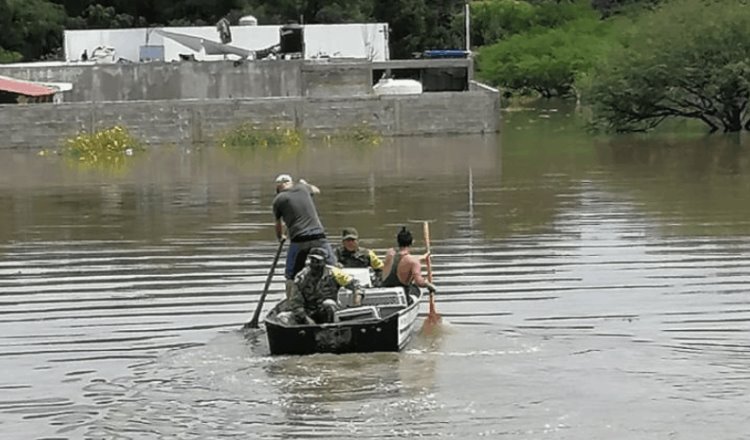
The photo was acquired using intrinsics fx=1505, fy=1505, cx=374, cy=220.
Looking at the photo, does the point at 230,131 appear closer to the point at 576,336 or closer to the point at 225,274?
the point at 225,274

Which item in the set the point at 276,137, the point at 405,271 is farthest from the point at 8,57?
the point at 405,271

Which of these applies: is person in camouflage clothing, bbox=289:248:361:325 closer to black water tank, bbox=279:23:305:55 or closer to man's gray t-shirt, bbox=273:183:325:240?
man's gray t-shirt, bbox=273:183:325:240

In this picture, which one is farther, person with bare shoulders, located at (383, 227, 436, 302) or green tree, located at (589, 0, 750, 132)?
green tree, located at (589, 0, 750, 132)

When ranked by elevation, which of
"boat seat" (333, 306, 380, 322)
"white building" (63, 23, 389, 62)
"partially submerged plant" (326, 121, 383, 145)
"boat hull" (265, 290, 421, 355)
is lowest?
"partially submerged plant" (326, 121, 383, 145)

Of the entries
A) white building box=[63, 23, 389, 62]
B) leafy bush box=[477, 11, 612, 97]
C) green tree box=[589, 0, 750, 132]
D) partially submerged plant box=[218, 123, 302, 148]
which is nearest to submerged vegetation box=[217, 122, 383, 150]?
partially submerged plant box=[218, 123, 302, 148]

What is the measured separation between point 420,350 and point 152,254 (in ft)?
28.1

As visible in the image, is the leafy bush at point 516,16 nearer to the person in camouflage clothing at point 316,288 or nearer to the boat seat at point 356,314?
the person in camouflage clothing at point 316,288

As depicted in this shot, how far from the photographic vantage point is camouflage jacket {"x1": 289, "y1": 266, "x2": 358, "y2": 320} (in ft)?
47.1

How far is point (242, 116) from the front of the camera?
4744 centimetres

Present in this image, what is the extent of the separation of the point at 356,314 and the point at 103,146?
104 feet

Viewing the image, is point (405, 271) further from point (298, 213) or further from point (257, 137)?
point (257, 137)

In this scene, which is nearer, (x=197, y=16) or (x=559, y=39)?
(x=559, y=39)

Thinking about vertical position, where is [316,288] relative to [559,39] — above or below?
below

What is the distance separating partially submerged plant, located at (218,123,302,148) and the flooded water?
1238cm
